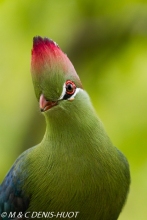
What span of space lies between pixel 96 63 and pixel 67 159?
2.91 meters

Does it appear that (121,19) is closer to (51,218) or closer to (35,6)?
(35,6)

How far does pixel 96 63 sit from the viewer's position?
6.21 metres

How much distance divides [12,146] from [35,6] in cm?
146

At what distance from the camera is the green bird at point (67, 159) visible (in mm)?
3238

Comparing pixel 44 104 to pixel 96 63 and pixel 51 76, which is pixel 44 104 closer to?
pixel 51 76

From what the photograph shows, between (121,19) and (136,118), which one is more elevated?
(121,19)

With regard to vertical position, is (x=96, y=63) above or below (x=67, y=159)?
above

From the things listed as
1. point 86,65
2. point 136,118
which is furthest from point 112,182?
point 86,65

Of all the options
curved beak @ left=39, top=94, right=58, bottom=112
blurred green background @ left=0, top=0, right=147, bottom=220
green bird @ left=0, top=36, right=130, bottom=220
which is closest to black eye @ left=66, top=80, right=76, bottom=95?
green bird @ left=0, top=36, right=130, bottom=220

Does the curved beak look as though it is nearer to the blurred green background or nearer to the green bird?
the green bird

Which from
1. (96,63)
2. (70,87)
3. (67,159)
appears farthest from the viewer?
(96,63)

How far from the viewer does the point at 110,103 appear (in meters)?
6.21

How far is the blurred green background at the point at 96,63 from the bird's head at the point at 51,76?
2.43 meters

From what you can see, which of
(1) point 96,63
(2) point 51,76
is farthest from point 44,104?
(1) point 96,63
